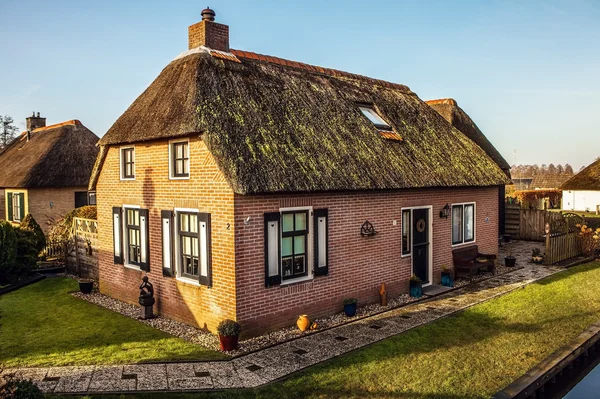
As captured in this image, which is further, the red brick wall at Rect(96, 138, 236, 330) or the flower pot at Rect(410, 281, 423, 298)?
the flower pot at Rect(410, 281, 423, 298)

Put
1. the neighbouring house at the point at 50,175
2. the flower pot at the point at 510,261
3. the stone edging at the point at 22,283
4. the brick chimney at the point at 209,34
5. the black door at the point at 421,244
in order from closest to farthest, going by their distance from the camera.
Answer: the brick chimney at the point at 209,34
the black door at the point at 421,244
the stone edging at the point at 22,283
the flower pot at the point at 510,261
the neighbouring house at the point at 50,175

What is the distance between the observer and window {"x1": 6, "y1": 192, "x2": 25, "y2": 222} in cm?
2461

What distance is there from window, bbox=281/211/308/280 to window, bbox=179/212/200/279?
1.97 metres

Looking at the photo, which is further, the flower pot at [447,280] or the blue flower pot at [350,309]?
the flower pot at [447,280]

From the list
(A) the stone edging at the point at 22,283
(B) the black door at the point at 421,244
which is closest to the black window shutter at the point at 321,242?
(B) the black door at the point at 421,244

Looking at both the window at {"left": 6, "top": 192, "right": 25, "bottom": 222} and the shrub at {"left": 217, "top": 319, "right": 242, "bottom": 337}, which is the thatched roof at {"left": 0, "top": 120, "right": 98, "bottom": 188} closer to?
the window at {"left": 6, "top": 192, "right": 25, "bottom": 222}

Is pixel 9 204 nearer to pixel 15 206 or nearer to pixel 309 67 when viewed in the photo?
pixel 15 206

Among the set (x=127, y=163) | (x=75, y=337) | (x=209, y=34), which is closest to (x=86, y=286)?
(x=127, y=163)

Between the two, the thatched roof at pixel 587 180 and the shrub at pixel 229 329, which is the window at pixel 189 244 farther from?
the thatched roof at pixel 587 180

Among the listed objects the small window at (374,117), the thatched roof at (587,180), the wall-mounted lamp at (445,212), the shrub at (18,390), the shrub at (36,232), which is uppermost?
the small window at (374,117)

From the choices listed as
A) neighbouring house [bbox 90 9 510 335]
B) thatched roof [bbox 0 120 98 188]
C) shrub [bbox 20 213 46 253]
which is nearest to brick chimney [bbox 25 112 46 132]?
thatched roof [bbox 0 120 98 188]

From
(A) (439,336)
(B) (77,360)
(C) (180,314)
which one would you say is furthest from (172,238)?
(A) (439,336)

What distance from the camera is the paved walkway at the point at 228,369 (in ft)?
25.2

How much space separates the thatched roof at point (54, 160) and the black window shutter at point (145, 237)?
14586 mm
